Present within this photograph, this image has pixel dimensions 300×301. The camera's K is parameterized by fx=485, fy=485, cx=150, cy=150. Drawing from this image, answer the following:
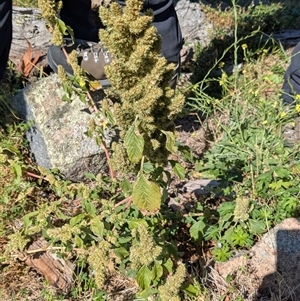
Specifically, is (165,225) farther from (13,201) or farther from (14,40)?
(14,40)

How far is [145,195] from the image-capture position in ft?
5.64

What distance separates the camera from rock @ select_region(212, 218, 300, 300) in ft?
6.93

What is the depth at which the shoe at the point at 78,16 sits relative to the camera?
3.48 metres

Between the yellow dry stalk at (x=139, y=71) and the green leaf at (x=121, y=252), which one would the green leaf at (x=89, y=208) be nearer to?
the green leaf at (x=121, y=252)

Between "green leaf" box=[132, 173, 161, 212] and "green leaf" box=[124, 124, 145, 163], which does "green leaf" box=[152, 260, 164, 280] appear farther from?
"green leaf" box=[124, 124, 145, 163]

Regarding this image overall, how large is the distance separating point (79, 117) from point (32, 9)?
1495mm

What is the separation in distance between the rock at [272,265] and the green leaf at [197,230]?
0.60ft

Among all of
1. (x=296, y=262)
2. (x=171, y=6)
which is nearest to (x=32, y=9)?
(x=171, y=6)

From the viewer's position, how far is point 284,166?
8.51 ft

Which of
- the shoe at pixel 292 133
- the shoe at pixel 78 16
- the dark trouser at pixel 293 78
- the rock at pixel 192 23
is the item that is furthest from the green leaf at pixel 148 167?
the rock at pixel 192 23

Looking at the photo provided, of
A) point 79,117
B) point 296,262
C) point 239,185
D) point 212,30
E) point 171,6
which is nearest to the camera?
point 296,262

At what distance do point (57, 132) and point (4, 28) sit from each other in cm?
67

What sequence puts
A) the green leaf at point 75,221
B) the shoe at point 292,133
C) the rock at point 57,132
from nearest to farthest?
the green leaf at point 75,221 < the rock at point 57,132 < the shoe at point 292,133

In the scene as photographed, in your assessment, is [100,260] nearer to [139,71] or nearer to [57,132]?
[139,71]
